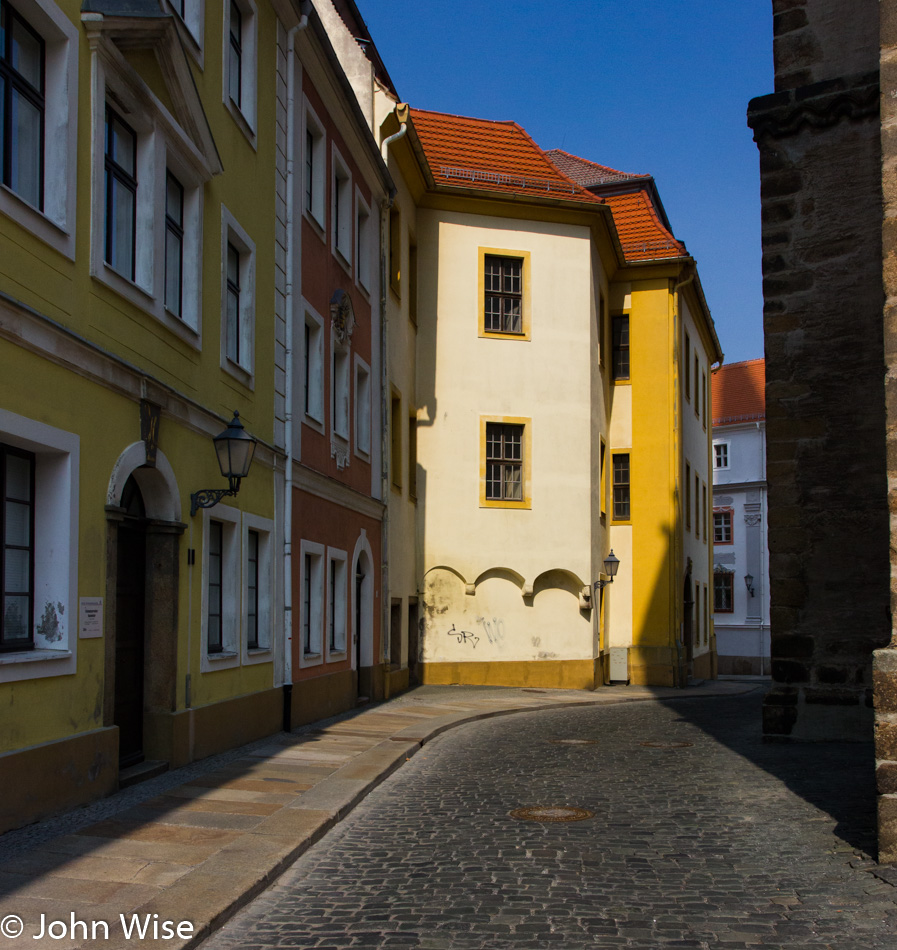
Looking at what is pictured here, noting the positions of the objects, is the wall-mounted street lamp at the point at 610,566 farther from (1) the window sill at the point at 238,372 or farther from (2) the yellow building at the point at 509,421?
(1) the window sill at the point at 238,372

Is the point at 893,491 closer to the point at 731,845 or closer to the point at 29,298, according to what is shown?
the point at 731,845

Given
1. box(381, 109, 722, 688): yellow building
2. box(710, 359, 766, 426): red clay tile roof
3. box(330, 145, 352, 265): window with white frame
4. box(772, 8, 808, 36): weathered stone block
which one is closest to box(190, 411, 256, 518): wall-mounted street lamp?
box(330, 145, 352, 265): window with white frame

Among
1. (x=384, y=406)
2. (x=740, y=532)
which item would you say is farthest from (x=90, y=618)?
(x=740, y=532)

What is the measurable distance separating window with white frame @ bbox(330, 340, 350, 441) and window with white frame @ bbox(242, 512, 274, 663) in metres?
3.86

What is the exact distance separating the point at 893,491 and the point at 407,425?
17.8 metres

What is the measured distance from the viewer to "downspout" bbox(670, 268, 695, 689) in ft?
97.0

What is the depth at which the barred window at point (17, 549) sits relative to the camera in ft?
27.2

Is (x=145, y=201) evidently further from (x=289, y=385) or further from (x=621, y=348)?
(x=621, y=348)

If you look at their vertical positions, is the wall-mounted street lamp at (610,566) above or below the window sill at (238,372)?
below

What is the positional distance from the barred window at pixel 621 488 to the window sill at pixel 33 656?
2275cm

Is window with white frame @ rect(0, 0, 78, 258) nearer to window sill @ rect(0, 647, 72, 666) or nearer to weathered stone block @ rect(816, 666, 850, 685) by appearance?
window sill @ rect(0, 647, 72, 666)

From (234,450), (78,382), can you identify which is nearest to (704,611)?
(234,450)

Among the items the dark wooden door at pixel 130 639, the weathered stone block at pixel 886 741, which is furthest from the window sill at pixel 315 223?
the weathered stone block at pixel 886 741

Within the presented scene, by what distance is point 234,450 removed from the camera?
11750mm
